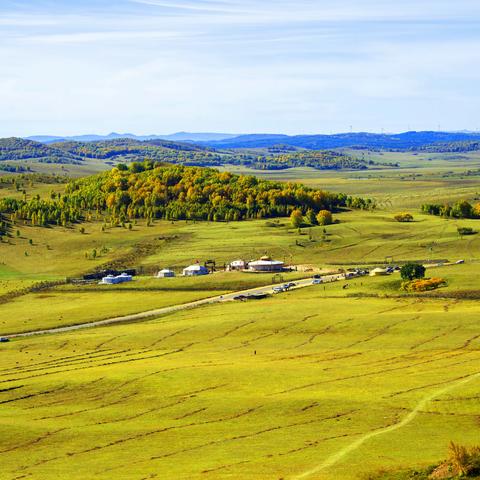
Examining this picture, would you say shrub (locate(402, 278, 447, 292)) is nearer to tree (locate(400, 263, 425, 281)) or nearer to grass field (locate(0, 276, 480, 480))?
tree (locate(400, 263, 425, 281))

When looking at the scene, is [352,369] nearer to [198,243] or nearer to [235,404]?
[235,404]

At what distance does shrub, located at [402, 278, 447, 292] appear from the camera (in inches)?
5123

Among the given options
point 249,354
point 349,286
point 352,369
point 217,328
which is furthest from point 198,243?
point 352,369

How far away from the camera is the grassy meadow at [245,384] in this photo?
5862cm

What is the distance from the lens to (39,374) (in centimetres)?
8612

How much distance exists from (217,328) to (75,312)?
3017cm

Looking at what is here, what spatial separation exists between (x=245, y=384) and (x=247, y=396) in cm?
414

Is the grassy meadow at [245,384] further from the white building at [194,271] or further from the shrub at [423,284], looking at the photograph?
the white building at [194,271]

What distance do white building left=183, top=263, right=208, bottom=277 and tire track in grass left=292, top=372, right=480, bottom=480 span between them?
9066 cm

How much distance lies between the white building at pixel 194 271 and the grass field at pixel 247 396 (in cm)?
4836

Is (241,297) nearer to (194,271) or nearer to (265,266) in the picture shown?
(194,271)

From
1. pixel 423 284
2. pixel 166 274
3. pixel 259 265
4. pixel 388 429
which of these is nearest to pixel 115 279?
pixel 166 274

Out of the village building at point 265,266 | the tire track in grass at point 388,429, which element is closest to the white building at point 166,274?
the village building at point 265,266

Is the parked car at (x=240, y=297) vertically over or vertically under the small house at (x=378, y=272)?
under
